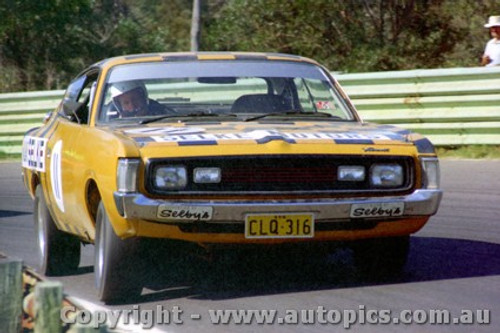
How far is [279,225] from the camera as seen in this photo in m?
6.46

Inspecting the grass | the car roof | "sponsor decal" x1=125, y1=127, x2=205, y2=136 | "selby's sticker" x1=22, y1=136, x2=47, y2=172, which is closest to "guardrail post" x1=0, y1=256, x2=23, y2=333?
"sponsor decal" x1=125, y1=127, x2=205, y2=136

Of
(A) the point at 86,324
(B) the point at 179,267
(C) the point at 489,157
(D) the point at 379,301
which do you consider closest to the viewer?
(A) the point at 86,324

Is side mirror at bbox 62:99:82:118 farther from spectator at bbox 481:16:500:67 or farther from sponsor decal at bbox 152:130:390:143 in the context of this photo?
spectator at bbox 481:16:500:67

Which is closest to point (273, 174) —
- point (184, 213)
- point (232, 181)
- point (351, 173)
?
point (232, 181)

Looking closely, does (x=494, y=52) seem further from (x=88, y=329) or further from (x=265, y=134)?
(x=88, y=329)

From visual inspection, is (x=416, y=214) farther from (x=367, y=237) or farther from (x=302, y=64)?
(x=302, y=64)

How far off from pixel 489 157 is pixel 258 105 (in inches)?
266

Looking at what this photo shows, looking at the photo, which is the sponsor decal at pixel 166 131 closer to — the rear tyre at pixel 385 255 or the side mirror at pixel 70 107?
the side mirror at pixel 70 107

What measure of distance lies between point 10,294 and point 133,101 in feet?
11.0

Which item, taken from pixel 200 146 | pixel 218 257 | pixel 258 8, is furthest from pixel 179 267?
pixel 258 8

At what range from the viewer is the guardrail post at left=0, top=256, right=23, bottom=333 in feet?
14.1

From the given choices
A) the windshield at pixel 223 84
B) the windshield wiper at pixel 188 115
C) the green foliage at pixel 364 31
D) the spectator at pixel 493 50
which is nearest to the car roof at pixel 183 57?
the windshield at pixel 223 84

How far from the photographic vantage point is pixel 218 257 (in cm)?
698

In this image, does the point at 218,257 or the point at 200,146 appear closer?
the point at 200,146
